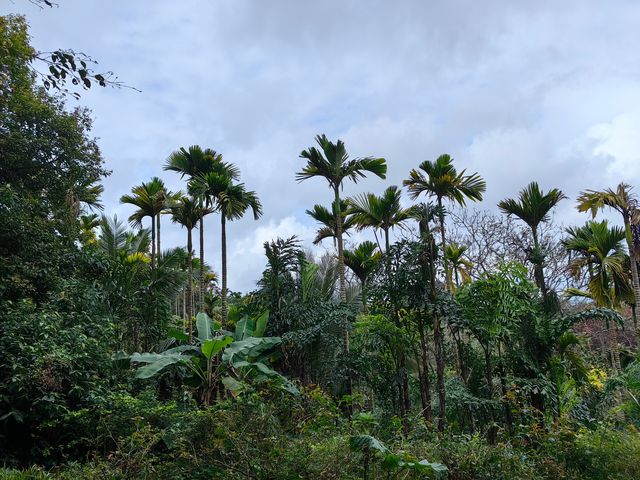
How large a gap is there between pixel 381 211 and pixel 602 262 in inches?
243

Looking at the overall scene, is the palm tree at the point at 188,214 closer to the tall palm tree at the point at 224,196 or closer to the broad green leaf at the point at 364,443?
the tall palm tree at the point at 224,196

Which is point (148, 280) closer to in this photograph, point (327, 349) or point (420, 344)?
point (327, 349)

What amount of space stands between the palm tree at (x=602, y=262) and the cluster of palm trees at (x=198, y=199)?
917cm

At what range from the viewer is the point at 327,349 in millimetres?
11953

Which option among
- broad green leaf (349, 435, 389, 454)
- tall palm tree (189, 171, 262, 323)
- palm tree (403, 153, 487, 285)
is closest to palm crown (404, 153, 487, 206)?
palm tree (403, 153, 487, 285)

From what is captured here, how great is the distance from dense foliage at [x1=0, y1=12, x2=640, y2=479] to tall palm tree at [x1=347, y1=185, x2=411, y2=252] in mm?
61

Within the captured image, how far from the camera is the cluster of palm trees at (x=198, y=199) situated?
1463 centimetres

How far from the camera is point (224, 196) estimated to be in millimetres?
14539

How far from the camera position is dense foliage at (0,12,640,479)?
Result: 5.95 meters

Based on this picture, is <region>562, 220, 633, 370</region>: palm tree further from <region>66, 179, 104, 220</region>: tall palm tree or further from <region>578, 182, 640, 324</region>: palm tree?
<region>66, 179, 104, 220</region>: tall palm tree

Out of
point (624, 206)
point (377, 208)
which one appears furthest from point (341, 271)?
point (624, 206)

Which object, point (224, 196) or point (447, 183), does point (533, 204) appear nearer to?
point (447, 183)

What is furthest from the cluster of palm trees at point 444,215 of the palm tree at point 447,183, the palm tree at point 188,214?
the palm tree at point 188,214

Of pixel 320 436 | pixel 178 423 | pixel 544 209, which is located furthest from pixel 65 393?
pixel 544 209
